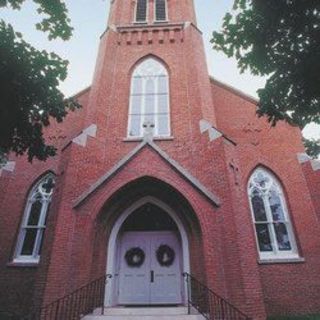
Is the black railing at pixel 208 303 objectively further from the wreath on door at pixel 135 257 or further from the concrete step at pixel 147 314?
the wreath on door at pixel 135 257

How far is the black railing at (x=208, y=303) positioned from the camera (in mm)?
7816

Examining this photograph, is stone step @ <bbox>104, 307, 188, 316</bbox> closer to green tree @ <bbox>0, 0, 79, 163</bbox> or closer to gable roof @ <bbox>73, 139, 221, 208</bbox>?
gable roof @ <bbox>73, 139, 221, 208</bbox>

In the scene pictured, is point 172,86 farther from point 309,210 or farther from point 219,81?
point 309,210

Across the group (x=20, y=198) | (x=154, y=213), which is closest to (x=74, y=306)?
(x=154, y=213)

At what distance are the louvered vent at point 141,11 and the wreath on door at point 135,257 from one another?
483 inches

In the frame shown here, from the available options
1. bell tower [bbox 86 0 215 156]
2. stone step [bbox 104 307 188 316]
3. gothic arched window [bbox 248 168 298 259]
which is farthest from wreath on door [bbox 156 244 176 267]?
bell tower [bbox 86 0 215 156]

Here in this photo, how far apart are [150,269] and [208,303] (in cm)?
259

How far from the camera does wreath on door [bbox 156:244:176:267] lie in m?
10.4

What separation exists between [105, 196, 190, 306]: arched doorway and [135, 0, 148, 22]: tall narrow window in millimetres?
10985

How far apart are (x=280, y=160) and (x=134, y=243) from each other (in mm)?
6324

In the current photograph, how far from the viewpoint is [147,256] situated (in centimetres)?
1053

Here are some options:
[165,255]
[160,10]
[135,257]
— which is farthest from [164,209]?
[160,10]

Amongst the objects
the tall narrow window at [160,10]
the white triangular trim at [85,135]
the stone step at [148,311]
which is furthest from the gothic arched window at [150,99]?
the stone step at [148,311]

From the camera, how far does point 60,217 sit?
919cm
